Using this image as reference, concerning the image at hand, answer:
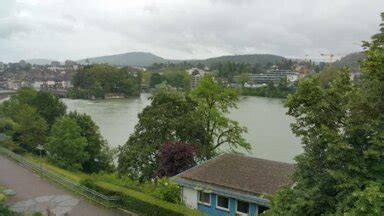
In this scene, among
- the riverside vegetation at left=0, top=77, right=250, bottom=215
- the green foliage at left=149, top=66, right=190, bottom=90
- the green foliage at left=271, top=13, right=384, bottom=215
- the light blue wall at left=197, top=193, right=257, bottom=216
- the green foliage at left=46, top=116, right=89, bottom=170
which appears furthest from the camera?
the green foliage at left=149, top=66, right=190, bottom=90

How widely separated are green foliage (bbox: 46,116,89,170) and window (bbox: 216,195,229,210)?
12274mm

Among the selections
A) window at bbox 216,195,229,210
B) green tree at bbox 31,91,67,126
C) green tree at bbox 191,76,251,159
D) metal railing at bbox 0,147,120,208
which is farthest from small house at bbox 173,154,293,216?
green tree at bbox 31,91,67,126

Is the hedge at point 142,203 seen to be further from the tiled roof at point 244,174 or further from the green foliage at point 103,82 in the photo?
the green foliage at point 103,82

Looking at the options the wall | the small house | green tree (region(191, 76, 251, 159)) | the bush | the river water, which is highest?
green tree (region(191, 76, 251, 159))

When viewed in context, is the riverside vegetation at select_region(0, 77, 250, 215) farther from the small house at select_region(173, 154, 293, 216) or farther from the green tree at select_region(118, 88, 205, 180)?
the small house at select_region(173, 154, 293, 216)

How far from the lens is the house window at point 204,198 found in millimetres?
16578

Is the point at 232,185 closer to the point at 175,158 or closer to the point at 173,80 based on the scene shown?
the point at 175,158

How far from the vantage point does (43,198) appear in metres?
17.9

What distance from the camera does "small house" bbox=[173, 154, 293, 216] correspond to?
15367 millimetres

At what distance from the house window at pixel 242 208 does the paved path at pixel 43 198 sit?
4.33 m

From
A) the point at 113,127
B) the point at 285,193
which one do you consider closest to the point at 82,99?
the point at 113,127

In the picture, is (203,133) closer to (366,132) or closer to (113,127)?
(366,132)

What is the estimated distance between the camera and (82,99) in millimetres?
98938

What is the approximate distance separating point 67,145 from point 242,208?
13.6 metres
